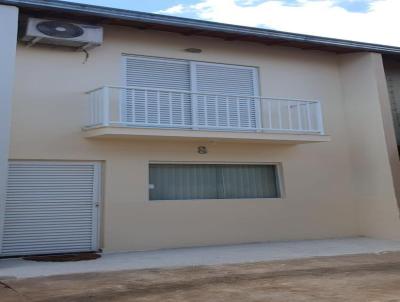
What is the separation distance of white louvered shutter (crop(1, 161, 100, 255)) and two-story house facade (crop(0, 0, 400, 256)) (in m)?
0.02

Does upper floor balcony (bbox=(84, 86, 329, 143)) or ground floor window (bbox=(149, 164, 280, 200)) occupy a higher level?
upper floor balcony (bbox=(84, 86, 329, 143))

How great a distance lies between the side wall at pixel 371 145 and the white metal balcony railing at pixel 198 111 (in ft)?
4.77

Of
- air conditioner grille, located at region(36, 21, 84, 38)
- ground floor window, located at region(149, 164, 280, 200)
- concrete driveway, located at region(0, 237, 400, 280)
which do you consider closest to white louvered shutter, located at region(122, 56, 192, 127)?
ground floor window, located at region(149, 164, 280, 200)

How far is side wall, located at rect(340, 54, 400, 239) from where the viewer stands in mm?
10820

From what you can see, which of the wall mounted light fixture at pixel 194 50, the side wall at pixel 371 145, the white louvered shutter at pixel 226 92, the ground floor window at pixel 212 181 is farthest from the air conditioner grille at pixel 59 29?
the side wall at pixel 371 145

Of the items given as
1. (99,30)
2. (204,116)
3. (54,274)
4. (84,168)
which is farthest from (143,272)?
(99,30)

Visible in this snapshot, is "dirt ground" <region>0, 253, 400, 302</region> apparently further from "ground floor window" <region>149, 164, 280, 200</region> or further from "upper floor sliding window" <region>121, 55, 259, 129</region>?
"upper floor sliding window" <region>121, 55, 259, 129</region>

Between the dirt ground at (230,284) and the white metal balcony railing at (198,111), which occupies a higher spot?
the white metal balcony railing at (198,111)

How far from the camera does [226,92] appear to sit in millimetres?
10828

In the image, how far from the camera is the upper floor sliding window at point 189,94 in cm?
971

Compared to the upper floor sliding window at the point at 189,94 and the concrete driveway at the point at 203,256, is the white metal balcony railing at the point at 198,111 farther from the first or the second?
the concrete driveway at the point at 203,256

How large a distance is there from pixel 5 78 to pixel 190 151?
4.30 metres

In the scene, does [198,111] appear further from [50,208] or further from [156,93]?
[50,208]

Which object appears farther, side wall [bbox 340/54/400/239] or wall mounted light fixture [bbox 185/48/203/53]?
side wall [bbox 340/54/400/239]
